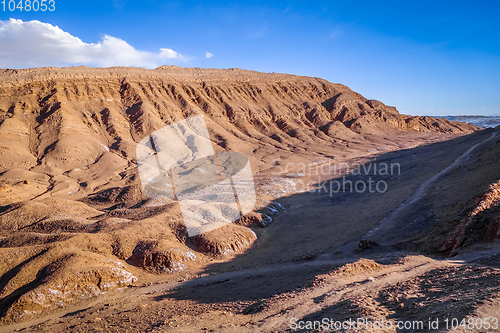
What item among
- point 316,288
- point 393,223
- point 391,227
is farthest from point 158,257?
point 393,223

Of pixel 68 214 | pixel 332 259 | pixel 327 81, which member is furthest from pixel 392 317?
pixel 327 81

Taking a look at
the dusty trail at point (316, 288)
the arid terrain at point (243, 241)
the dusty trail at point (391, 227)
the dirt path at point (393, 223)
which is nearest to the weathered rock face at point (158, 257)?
the arid terrain at point (243, 241)

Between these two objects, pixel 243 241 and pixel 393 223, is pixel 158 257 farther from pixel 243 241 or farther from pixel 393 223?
pixel 393 223

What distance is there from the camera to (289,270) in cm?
1453

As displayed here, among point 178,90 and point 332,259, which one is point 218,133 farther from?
point 332,259

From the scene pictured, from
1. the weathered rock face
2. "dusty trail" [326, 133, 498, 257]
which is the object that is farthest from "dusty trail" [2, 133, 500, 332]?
the weathered rock face

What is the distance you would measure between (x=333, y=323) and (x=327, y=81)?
87.7m

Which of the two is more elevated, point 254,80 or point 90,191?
point 254,80
